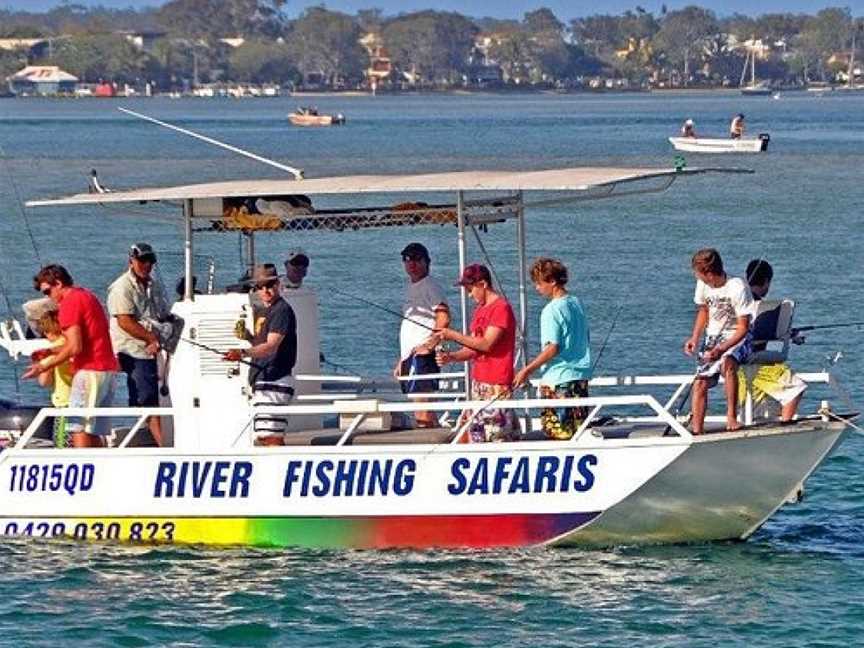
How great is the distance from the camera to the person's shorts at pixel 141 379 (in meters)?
15.8

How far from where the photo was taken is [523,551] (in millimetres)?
15164

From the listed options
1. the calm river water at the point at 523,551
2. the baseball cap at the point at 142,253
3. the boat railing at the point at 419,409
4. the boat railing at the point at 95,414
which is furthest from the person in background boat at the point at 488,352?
the baseball cap at the point at 142,253

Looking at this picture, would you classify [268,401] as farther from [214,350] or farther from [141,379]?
[141,379]

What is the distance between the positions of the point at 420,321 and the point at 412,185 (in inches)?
47.5

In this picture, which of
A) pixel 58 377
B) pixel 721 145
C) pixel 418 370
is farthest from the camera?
pixel 721 145

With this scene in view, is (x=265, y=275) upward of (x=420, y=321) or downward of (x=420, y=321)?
upward

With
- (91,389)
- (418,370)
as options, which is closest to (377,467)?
(418,370)

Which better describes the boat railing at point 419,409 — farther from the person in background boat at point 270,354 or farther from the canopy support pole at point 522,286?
the canopy support pole at point 522,286

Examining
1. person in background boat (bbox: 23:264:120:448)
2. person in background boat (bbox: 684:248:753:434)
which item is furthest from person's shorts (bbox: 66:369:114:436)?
person in background boat (bbox: 684:248:753:434)

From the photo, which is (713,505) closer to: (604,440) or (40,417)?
(604,440)

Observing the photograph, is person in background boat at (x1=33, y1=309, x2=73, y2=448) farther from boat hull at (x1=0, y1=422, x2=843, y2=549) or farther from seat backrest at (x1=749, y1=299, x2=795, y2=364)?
seat backrest at (x1=749, y1=299, x2=795, y2=364)

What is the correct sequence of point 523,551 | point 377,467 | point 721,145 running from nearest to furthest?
point 377,467 → point 523,551 → point 721,145

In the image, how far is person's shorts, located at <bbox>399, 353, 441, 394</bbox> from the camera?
16.4 meters

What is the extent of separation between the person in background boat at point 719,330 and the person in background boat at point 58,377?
13.5ft
